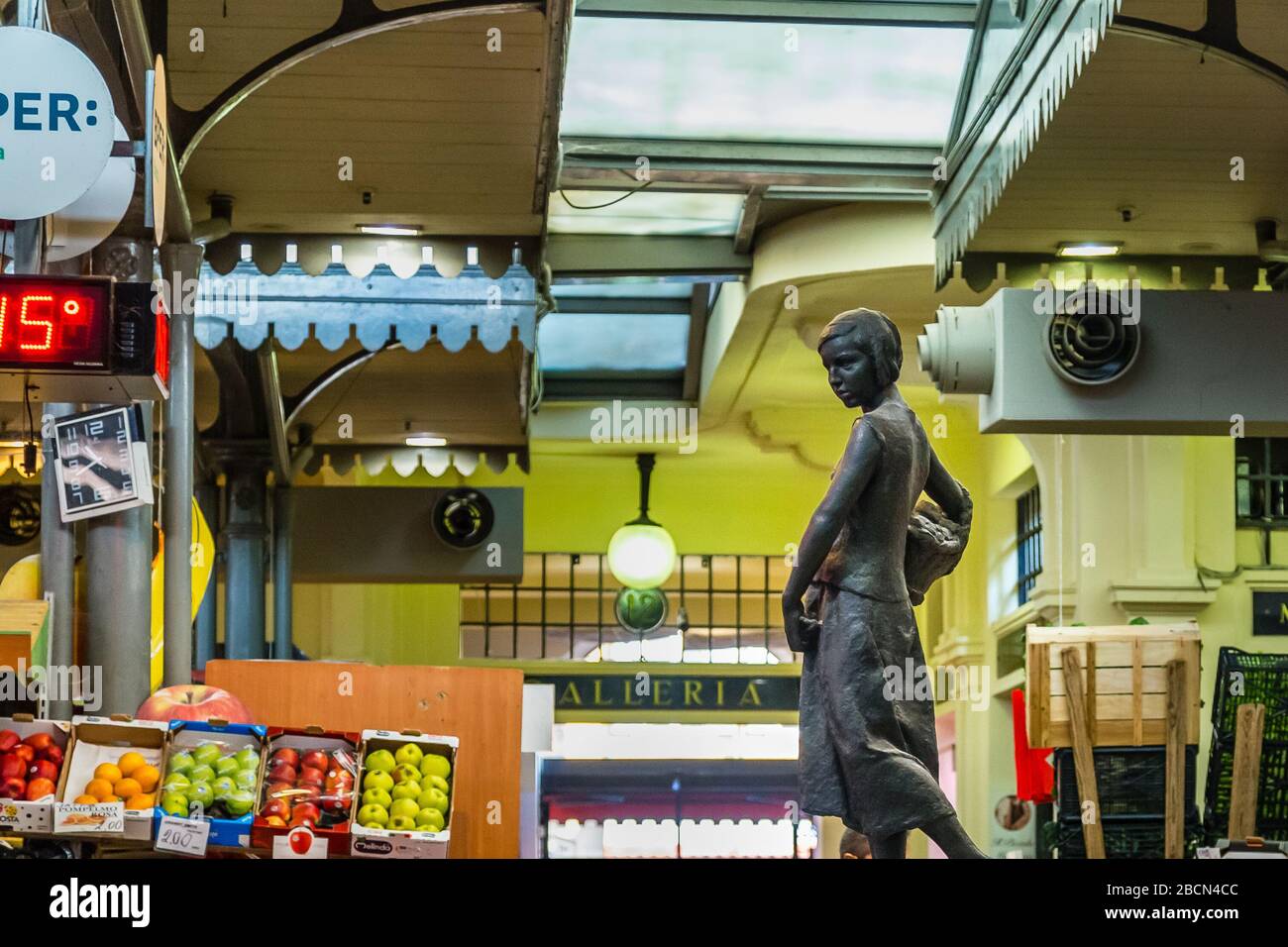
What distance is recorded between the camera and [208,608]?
1508 cm

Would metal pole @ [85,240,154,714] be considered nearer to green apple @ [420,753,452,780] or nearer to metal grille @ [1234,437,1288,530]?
green apple @ [420,753,452,780]

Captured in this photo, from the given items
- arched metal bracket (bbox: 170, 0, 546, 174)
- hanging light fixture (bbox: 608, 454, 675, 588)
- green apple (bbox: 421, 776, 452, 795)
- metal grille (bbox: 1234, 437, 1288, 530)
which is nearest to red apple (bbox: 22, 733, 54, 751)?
green apple (bbox: 421, 776, 452, 795)

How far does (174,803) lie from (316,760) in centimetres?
57

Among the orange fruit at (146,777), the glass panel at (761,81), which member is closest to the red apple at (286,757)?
the orange fruit at (146,777)

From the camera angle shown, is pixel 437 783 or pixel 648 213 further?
pixel 648 213

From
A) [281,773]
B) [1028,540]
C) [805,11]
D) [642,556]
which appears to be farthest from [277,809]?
[642,556]

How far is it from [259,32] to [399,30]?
1.67 feet

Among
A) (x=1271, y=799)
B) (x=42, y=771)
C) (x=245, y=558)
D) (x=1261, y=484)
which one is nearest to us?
(x=42, y=771)

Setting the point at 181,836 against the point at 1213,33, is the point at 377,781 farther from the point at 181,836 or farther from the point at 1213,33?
the point at 1213,33

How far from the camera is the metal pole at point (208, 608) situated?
14.5 metres

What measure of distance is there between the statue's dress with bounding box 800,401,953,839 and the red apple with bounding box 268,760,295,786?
1.66m

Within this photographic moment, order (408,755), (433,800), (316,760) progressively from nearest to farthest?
(316,760) < (433,800) < (408,755)

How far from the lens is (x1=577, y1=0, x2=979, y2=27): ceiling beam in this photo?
999cm
